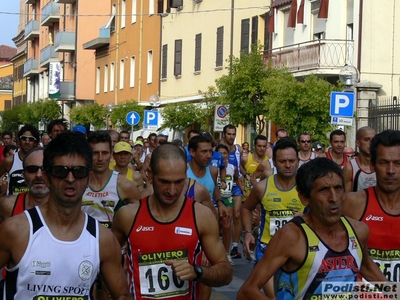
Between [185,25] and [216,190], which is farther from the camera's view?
[185,25]

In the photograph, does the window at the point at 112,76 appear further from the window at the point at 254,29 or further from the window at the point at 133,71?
the window at the point at 254,29

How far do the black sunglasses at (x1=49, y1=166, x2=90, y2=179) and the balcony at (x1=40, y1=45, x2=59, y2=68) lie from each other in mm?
66787

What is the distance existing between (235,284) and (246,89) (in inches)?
760

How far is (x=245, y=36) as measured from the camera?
122 feet

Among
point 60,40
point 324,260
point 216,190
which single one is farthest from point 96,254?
point 60,40

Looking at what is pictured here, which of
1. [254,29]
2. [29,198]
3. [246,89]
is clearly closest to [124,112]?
[254,29]

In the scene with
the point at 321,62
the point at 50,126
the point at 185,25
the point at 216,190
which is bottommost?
the point at 216,190

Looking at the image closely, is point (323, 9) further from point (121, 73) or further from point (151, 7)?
point (121, 73)

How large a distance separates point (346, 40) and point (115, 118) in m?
18.6

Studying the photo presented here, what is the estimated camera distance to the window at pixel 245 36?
36750 millimetres

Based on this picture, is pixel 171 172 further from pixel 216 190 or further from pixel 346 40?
pixel 346 40

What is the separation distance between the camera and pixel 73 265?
15.5 feet

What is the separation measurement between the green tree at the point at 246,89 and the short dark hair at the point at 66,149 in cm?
2586

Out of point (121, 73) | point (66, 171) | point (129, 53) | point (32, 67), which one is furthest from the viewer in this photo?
point (32, 67)
